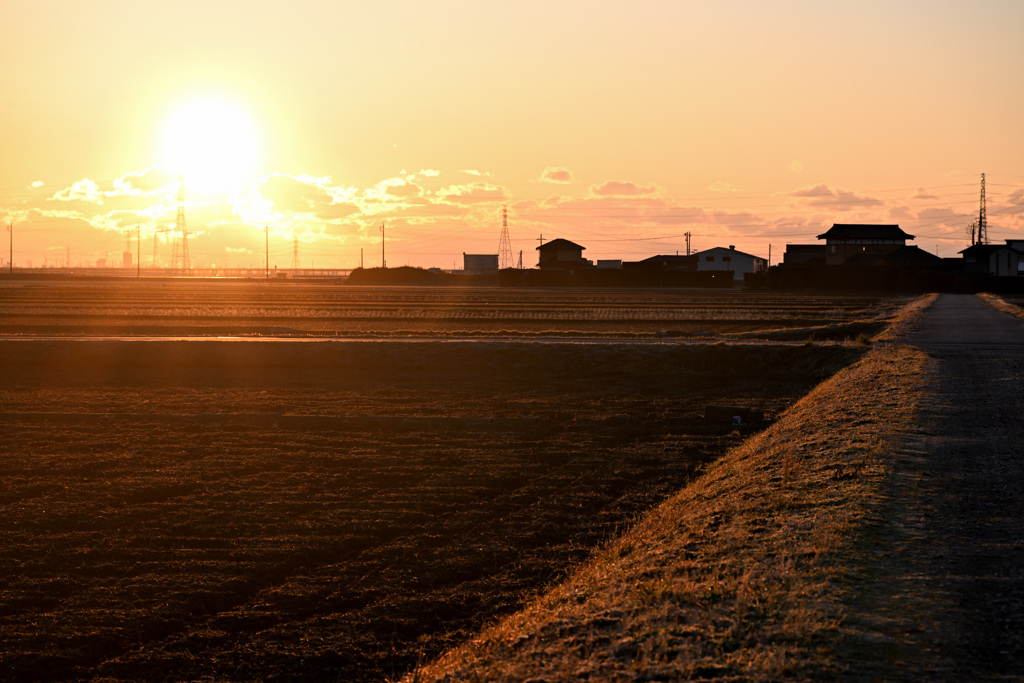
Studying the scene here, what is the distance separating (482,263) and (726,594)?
147 metres

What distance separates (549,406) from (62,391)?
12.3m

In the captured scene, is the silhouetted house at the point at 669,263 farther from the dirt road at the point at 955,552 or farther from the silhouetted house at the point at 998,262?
the dirt road at the point at 955,552

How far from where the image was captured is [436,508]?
11.3 metres

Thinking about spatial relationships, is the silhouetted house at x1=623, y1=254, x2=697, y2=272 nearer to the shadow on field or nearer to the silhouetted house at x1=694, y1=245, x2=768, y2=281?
the silhouetted house at x1=694, y1=245, x2=768, y2=281

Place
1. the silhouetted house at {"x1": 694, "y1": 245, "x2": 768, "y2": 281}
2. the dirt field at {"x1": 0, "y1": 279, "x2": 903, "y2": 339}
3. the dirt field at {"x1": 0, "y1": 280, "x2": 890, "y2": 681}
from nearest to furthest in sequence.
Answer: the dirt field at {"x1": 0, "y1": 280, "x2": 890, "y2": 681}, the dirt field at {"x1": 0, "y1": 279, "x2": 903, "y2": 339}, the silhouetted house at {"x1": 694, "y1": 245, "x2": 768, "y2": 281}

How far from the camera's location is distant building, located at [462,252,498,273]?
152 meters

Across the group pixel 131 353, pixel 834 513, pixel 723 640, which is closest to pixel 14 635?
pixel 723 640

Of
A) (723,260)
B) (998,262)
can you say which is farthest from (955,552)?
(723,260)

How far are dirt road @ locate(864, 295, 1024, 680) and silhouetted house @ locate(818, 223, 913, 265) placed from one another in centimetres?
9314

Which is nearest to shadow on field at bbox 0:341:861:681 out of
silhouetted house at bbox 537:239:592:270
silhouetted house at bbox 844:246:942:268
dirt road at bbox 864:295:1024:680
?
dirt road at bbox 864:295:1024:680

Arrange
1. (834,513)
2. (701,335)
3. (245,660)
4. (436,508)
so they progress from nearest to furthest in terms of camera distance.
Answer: (245,660) < (834,513) < (436,508) < (701,335)

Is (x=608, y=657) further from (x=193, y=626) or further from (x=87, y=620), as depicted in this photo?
(x=87, y=620)

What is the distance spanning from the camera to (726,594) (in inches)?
262

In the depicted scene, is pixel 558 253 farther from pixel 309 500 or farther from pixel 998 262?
pixel 309 500
